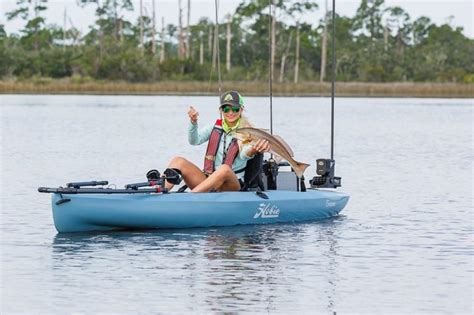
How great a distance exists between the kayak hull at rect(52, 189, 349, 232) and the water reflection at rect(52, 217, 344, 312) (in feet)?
0.35

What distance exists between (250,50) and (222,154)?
7523 centimetres

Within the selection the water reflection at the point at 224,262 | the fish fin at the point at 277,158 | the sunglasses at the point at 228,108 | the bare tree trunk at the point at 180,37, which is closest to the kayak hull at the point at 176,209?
the water reflection at the point at 224,262

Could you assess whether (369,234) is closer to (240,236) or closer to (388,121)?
(240,236)

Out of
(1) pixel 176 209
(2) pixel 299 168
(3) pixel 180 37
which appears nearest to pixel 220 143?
(1) pixel 176 209

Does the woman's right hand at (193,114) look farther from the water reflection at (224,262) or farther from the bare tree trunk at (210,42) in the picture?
the bare tree trunk at (210,42)

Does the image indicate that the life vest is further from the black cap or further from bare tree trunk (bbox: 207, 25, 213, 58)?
bare tree trunk (bbox: 207, 25, 213, 58)

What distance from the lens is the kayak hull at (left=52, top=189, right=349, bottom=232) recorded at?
14070mm

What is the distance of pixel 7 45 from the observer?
266 feet

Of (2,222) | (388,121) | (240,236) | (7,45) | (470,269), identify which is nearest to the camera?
(470,269)

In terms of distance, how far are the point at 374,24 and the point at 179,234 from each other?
8890cm

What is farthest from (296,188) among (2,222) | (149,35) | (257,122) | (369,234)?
(149,35)

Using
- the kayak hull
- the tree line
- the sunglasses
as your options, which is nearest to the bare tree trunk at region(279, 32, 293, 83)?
the tree line

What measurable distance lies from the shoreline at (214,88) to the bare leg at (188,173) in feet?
168

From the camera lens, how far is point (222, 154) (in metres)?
15.0
